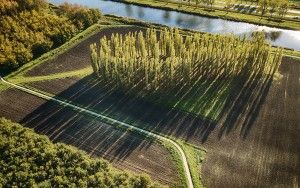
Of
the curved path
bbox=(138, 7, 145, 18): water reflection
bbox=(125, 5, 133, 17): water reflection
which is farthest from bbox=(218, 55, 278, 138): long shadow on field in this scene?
bbox=(125, 5, 133, 17): water reflection

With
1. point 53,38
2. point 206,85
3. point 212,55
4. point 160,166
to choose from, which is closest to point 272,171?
point 160,166

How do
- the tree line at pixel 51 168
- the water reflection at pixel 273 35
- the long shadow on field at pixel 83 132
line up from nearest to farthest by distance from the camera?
1. the tree line at pixel 51 168
2. the long shadow on field at pixel 83 132
3. the water reflection at pixel 273 35

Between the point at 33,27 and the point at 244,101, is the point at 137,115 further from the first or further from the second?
the point at 33,27

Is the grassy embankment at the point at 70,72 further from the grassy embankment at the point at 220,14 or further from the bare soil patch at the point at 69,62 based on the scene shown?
the grassy embankment at the point at 220,14

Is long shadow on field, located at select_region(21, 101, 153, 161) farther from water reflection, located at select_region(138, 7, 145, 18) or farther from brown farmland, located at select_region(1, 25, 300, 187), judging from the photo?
water reflection, located at select_region(138, 7, 145, 18)

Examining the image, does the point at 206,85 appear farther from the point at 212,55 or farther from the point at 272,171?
the point at 272,171

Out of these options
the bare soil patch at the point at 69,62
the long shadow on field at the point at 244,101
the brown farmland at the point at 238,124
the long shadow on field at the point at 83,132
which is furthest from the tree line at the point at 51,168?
the bare soil patch at the point at 69,62

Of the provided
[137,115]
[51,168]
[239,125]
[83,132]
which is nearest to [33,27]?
[83,132]
